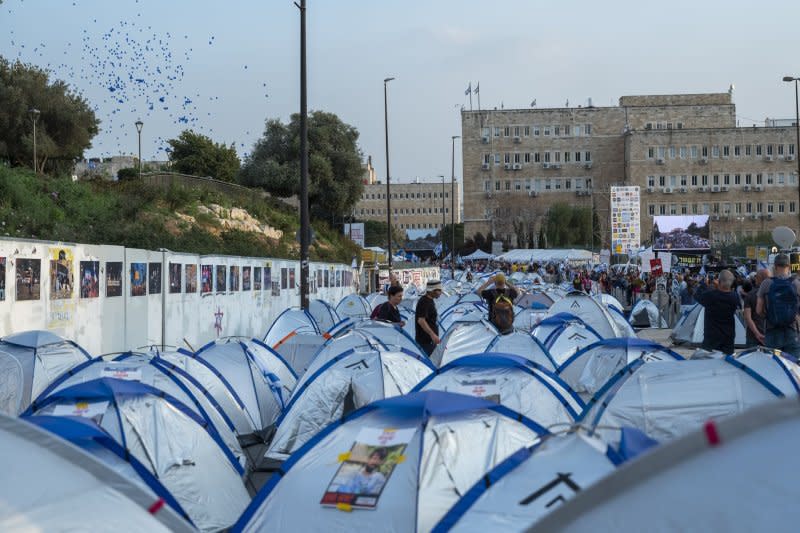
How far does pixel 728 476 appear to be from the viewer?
12.6ft

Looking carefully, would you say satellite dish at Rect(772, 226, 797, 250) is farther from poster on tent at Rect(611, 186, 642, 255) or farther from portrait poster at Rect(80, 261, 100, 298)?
poster on tent at Rect(611, 186, 642, 255)

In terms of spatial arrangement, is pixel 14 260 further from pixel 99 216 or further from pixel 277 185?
pixel 277 185

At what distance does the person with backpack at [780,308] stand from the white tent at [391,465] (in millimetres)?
6580

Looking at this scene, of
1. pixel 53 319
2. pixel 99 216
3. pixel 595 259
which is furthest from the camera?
pixel 595 259

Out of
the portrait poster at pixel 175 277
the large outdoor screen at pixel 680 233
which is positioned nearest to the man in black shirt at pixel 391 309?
the portrait poster at pixel 175 277

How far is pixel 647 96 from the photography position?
107562 mm

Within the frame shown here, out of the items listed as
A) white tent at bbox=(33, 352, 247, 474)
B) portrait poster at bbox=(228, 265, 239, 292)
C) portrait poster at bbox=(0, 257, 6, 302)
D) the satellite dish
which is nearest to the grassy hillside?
portrait poster at bbox=(228, 265, 239, 292)

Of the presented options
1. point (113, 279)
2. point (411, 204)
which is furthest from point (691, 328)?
point (411, 204)

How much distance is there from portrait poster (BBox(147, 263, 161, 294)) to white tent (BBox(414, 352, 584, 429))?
30.4 ft

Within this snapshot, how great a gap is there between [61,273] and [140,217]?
671 inches

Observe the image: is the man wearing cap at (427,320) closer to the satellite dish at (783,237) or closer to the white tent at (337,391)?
the white tent at (337,391)

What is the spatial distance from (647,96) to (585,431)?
10662 cm

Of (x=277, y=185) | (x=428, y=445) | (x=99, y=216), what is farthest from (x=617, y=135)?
(x=428, y=445)

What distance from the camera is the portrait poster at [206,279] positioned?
20.9m
